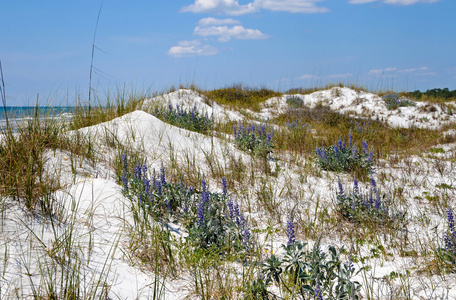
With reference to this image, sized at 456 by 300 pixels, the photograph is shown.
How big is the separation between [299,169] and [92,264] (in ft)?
13.0

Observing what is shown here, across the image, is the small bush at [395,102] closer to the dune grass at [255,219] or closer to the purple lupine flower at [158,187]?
the dune grass at [255,219]

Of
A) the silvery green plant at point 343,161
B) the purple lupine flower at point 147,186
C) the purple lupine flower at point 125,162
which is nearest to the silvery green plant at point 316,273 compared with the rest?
the purple lupine flower at point 147,186

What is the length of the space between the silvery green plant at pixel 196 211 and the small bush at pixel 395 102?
13084mm

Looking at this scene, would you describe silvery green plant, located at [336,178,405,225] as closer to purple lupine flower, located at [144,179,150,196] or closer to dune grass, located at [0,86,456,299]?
dune grass, located at [0,86,456,299]

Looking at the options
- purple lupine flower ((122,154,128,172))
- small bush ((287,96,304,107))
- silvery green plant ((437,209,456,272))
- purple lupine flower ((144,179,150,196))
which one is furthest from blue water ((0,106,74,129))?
small bush ((287,96,304,107))

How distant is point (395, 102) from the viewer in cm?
1483

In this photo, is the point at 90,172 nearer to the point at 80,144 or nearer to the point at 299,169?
the point at 80,144

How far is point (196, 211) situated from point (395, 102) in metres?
14.0

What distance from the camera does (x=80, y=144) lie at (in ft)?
15.6

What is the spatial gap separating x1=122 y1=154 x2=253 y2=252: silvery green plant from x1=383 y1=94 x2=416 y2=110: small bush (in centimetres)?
1308

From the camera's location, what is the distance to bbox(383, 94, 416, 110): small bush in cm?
1453

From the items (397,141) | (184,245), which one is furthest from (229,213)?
(397,141)

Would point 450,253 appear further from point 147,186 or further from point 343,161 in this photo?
point 343,161

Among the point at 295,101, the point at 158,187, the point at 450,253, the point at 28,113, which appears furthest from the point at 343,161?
the point at 295,101
